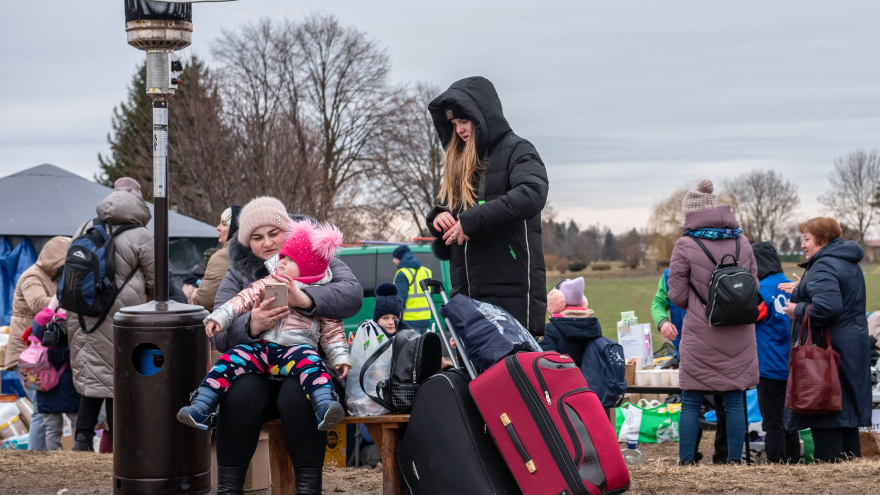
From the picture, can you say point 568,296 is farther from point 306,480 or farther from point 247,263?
point 306,480

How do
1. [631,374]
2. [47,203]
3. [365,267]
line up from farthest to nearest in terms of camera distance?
[47,203] < [365,267] < [631,374]

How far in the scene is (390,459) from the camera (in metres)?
3.66

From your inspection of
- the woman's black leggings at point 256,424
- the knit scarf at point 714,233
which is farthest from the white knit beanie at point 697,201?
the woman's black leggings at point 256,424

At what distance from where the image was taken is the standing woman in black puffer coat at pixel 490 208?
3738 mm

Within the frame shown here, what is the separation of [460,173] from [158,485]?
7.29 feet

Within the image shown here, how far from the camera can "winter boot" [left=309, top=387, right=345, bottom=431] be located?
11.0 ft

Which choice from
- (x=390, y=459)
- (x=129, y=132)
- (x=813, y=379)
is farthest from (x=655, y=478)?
(x=129, y=132)

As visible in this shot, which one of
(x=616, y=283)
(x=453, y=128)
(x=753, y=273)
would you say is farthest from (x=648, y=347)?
(x=616, y=283)

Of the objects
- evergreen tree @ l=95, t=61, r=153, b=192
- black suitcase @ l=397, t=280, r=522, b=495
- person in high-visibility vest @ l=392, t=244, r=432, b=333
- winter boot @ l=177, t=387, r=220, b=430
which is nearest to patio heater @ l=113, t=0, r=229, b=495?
winter boot @ l=177, t=387, r=220, b=430

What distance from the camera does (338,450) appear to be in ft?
20.5

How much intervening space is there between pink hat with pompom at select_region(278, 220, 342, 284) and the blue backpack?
8.34ft

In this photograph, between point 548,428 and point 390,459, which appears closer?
point 548,428

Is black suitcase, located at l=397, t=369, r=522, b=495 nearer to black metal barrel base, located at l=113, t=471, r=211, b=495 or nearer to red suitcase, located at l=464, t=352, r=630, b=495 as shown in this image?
red suitcase, located at l=464, t=352, r=630, b=495

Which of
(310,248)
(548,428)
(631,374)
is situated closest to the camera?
(548,428)
